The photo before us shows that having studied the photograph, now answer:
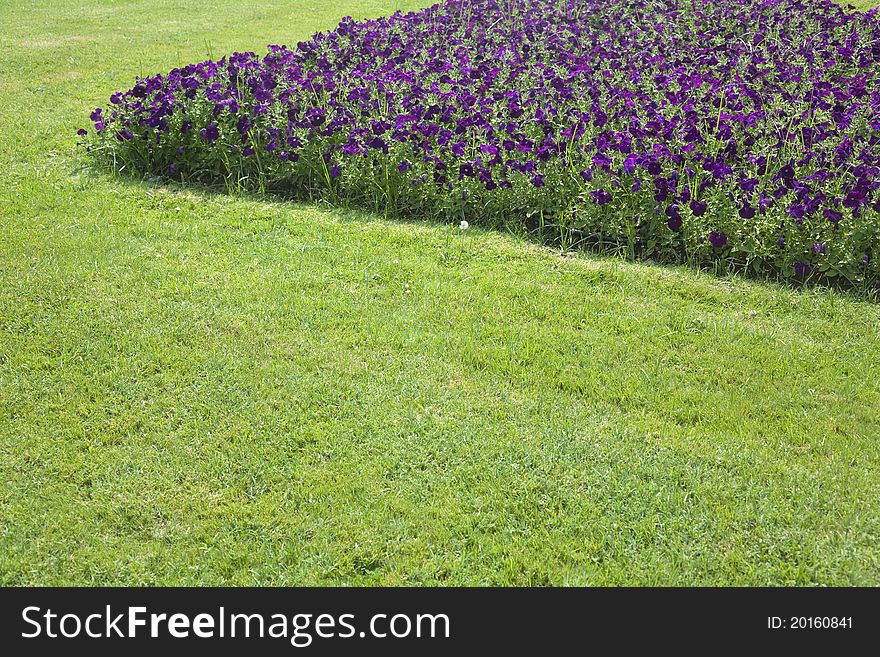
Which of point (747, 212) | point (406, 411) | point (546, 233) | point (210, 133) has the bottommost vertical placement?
point (406, 411)

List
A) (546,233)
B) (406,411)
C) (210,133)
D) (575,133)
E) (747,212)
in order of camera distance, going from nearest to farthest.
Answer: (406,411), (747,212), (546,233), (575,133), (210,133)

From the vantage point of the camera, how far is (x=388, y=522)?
291cm

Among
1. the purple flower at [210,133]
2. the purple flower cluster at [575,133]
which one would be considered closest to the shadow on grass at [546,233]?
the purple flower cluster at [575,133]

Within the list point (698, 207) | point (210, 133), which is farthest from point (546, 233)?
point (210, 133)

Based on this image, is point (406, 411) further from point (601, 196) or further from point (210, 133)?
point (210, 133)

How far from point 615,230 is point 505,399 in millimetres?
1670

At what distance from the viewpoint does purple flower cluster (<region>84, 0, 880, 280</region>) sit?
15.1 feet

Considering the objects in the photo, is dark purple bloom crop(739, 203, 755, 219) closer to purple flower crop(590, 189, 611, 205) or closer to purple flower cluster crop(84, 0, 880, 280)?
purple flower cluster crop(84, 0, 880, 280)

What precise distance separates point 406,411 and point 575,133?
8.63 ft

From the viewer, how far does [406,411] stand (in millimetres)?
3463

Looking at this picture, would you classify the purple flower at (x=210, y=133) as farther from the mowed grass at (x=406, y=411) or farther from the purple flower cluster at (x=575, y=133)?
the mowed grass at (x=406, y=411)

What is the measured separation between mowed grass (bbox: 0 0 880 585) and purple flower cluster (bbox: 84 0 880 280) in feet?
0.90

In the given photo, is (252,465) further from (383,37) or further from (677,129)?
(383,37)
